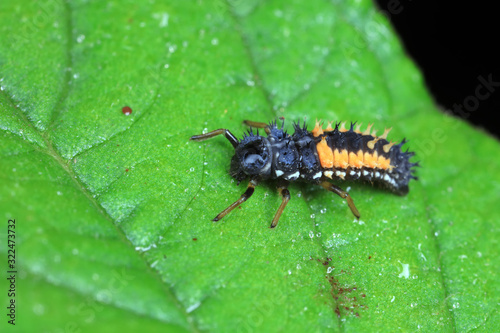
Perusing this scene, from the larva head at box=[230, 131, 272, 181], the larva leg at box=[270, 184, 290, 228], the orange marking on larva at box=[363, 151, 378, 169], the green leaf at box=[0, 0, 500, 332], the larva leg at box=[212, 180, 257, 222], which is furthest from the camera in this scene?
the orange marking on larva at box=[363, 151, 378, 169]

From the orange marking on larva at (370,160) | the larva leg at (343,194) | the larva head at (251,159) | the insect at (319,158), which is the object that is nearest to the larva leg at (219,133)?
the insect at (319,158)

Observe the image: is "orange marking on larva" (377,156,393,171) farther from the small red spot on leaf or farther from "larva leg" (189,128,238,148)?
the small red spot on leaf

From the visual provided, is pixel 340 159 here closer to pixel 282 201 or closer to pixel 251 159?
pixel 282 201

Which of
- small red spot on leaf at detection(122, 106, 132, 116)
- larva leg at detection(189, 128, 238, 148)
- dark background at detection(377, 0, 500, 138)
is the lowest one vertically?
dark background at detection(377, 0, 500, 138)

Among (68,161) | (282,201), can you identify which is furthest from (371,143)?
(68,161)

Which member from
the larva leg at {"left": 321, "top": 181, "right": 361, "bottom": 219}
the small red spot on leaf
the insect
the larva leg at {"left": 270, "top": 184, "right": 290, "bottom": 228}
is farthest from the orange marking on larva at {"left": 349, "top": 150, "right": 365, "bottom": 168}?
the small red spot on leaf

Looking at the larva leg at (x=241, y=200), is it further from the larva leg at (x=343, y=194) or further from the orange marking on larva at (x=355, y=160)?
the orange marking on larva at (x=355, y=160)

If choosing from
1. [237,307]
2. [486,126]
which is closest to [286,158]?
[237,307]
